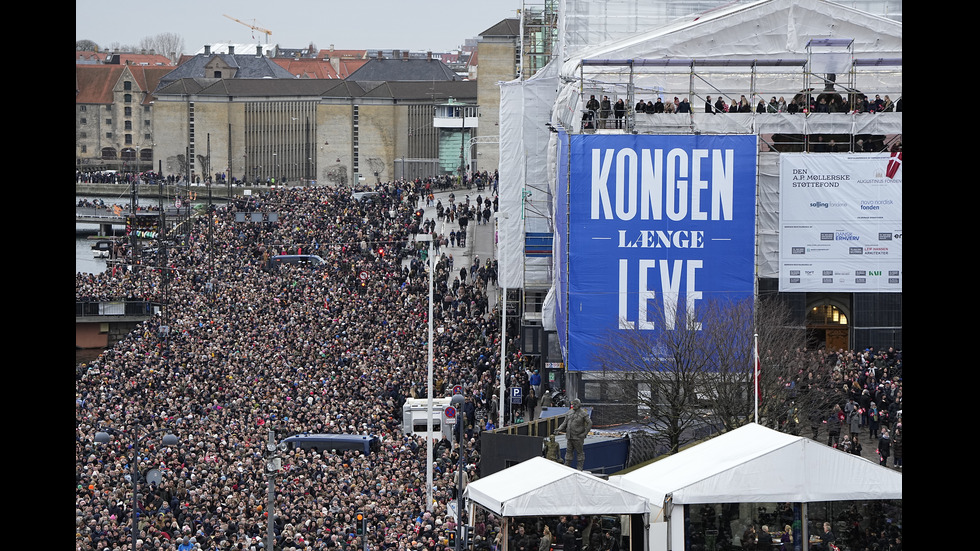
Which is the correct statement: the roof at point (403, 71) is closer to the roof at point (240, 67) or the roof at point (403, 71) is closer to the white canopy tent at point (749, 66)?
the roof at point (240, 67)

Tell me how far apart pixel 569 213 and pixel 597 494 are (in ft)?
74.9

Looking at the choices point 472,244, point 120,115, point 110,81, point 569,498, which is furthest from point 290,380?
point 110,81

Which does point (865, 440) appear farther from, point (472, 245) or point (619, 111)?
point (472, 245)

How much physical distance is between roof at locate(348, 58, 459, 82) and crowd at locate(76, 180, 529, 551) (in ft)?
286

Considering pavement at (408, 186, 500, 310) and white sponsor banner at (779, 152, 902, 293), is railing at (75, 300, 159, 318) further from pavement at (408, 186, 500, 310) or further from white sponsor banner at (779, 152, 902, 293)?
white sponsor banner at (779, 152, 902, 293)

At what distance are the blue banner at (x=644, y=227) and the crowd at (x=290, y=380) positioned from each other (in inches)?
166

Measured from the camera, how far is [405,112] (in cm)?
16238

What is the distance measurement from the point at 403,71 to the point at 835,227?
135195mm

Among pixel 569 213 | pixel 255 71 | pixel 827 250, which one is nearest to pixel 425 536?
pixel 569 213

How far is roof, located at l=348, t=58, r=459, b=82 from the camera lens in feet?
566

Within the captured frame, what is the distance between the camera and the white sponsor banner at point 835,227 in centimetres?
4231

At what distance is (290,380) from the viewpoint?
155ft

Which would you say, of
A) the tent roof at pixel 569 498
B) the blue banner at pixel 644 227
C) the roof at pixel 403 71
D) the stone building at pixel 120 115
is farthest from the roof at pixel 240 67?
the tent roof at pixel 569 498

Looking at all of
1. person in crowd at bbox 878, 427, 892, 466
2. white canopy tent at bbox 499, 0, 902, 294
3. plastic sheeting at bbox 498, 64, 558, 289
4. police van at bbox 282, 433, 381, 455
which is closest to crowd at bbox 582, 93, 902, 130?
white canopy tent at bbox 499, 0, 902, 294
